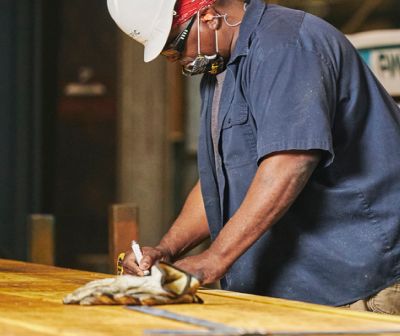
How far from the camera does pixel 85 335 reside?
101 inches

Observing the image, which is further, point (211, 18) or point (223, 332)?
point (211, 18)

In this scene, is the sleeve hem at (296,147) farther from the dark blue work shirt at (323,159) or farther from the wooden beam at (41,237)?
the wooden beam at (41,237)

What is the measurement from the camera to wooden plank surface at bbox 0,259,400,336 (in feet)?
8.93

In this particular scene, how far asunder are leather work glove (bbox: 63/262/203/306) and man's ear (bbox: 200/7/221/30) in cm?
105

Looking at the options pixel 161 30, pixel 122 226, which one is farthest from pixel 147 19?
pixel 122 226

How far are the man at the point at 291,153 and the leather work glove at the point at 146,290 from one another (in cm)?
30

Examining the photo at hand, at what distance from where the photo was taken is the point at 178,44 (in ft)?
12.8

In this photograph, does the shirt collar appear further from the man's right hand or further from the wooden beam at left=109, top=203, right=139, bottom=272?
the wooden beam at left=109, top=203, right=139, bottom=272

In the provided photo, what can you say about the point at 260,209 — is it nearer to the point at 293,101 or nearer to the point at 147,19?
the point at 293,101

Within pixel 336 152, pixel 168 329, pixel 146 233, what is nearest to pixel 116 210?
A: pixel 336 152

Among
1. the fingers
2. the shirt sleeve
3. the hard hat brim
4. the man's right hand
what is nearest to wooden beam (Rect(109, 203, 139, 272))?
the man's right hand

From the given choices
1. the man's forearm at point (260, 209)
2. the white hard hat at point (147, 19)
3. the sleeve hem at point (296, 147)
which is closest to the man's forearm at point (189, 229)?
the white hard hat at point (147, 19)

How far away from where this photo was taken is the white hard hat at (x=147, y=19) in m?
3.91

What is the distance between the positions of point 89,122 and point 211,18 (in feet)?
21.1
